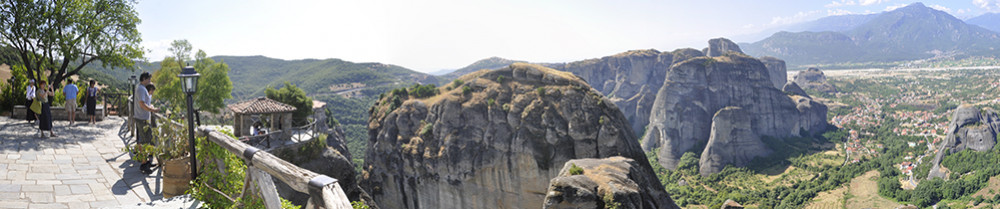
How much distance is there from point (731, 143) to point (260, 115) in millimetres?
72351

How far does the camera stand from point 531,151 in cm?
3406

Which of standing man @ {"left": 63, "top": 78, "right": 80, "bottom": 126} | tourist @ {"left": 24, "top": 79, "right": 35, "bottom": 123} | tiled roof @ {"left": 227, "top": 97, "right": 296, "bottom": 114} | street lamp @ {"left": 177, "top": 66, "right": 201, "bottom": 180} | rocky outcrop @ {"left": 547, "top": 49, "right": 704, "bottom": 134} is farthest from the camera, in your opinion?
rocky outcrop @ {"left": 547, "top": 49, "right": 704, "bottom": 134}

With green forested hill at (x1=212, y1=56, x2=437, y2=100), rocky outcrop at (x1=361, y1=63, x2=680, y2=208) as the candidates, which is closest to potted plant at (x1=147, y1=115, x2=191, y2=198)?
rocky outcrop at (x1=361, y1=63, x2=680, y2=208)

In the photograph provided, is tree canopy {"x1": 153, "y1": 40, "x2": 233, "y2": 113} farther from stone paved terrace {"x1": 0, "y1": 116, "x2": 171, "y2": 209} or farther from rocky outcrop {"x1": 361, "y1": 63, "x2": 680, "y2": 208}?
stone paved terrace {"x1": 0, "y1": 116, "x2": 171, "y2": 209}

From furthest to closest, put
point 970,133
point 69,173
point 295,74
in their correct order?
point 295,74
point 970,133
point 69,173

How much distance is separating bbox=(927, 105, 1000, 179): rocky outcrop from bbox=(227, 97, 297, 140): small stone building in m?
71.6

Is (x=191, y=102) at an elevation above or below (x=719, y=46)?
below

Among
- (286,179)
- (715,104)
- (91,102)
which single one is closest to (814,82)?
(715,104)

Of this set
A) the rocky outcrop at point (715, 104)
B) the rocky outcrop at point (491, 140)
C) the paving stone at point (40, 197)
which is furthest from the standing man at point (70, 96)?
the rocky outcrop at point (715, 104)

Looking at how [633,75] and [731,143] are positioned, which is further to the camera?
[633,75]

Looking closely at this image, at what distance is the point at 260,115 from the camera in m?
18.8

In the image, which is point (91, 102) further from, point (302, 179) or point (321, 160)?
point (302, 179)

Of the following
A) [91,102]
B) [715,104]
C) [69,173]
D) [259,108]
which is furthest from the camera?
[715,104]

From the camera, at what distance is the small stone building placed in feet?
59.8
